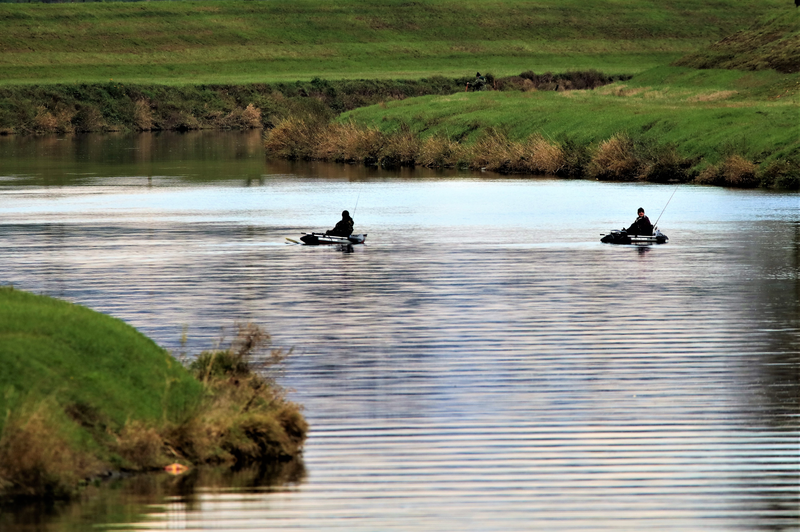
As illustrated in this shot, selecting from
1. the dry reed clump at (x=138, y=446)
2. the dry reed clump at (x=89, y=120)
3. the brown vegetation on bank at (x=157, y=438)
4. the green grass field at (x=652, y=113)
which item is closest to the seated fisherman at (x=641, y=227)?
the green grass field at (x=652, y=113)

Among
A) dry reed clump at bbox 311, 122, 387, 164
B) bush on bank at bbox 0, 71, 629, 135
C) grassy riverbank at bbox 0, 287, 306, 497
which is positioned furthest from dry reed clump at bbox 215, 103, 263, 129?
grassy riverbank at bbox 0, 287, 306, 497

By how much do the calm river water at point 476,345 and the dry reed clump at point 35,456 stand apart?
0.78 feet

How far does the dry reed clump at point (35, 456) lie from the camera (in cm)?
1259

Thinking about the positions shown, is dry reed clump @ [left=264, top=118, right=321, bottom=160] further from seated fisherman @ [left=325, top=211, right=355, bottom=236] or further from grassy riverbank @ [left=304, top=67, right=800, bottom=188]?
seated fisherman @ [left=325, top=211, right=355, bottom=236]

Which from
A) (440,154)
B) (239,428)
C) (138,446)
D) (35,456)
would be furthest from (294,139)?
(35,456)

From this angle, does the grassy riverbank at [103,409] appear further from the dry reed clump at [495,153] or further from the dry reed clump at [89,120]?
the dry reed clump at [89,120]

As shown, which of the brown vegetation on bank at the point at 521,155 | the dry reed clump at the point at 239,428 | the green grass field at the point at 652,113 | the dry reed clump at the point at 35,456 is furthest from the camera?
the green grass field at the point at 652,113

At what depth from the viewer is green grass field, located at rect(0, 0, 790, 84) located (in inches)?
5645

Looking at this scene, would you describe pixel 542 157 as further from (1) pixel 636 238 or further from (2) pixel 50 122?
(2) pixel 50 122

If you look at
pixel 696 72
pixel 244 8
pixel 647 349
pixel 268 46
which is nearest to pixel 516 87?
pixel 696 72

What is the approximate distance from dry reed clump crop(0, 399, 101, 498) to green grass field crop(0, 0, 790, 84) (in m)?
118

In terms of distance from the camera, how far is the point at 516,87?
113188mm

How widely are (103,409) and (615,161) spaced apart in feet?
170

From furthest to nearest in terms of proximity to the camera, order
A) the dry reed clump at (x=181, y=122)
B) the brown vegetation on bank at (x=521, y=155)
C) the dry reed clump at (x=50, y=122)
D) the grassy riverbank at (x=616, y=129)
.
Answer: the dry reed clump at (x=181, y=122), the dry reed clump at (x=50, y=122), the grassy riverbank at (x=616, y=129), the brown vegetation on bank at (x=521, y=155)
